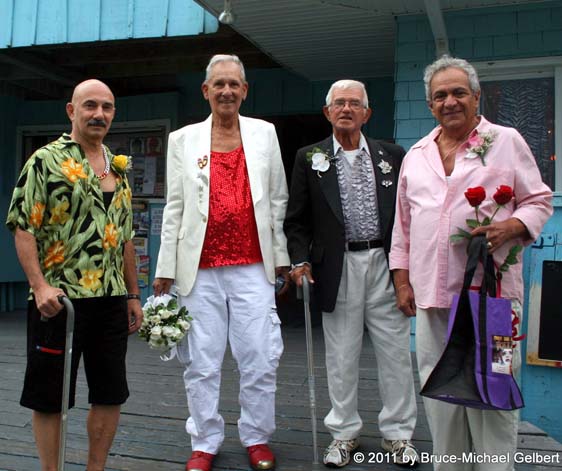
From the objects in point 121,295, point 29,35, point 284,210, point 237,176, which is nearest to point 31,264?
point 121,295

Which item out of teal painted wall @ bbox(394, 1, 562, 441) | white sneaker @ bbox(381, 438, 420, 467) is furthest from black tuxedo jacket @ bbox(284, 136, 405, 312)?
teal painted wall @ bbox(394, 1, 562, 441)

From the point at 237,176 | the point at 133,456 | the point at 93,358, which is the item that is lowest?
the point at 133,456

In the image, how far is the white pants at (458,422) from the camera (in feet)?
7.27

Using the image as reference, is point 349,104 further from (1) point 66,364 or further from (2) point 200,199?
(1) point 66,364

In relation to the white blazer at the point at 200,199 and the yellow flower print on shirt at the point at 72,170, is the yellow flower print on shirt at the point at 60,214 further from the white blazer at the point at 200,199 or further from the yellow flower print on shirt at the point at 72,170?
the white blazer at the point at 200,199

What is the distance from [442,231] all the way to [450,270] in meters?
0.15

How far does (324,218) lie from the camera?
115 inches

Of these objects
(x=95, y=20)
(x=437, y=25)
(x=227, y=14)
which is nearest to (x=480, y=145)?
(x=437, y=25)

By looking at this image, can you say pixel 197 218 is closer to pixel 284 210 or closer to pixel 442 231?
pixel 284 210

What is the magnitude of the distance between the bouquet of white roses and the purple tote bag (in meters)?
1.13

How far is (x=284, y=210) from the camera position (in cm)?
302

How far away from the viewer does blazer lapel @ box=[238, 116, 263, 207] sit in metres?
2.89

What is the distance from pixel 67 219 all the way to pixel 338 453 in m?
1.66

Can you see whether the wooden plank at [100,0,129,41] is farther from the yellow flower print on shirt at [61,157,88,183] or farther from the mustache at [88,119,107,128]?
the yellow flower print on shirt at [61,157,88,183]
